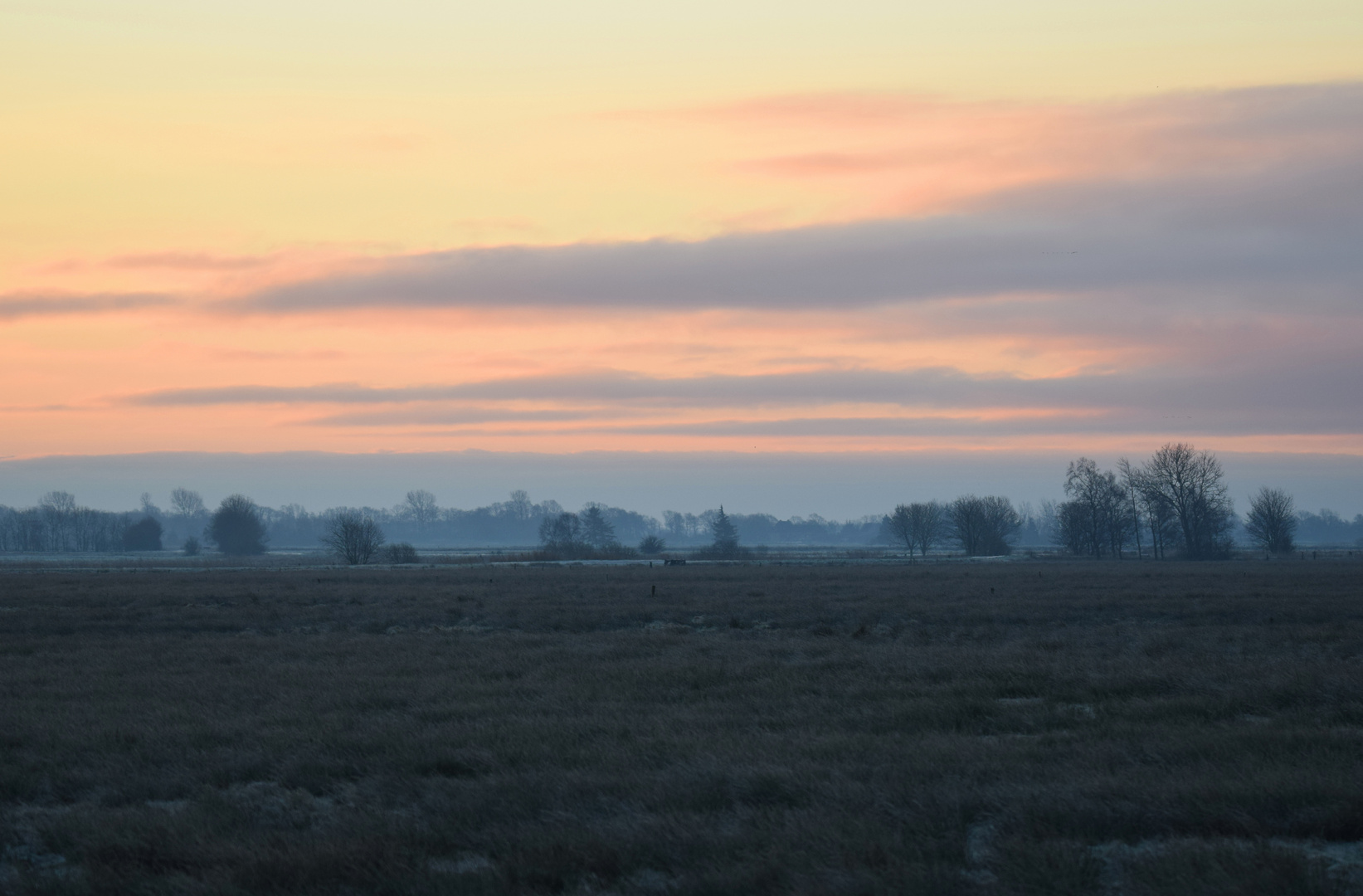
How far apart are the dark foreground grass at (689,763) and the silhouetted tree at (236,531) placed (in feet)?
504

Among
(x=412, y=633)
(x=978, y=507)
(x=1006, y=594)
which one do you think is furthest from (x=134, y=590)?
(x=978, y=507)

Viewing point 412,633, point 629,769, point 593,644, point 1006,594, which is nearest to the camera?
point 629,769

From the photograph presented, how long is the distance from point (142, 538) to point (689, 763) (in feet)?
699

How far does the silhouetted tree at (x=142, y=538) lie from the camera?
7707 inches

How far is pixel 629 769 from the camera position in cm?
1058

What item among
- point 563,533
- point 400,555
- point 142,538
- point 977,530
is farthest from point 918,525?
point 142,538

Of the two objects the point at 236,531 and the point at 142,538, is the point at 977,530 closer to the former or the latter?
the point at 236,531

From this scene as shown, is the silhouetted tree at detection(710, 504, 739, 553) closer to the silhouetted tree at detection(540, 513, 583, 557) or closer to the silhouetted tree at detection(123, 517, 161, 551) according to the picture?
the silhouetted tree at detection(540, 513, 583, 557)

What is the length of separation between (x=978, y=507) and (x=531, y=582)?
326ft

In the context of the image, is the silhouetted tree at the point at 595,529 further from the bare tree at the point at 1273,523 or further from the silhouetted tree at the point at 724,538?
the bare tree at the point at 1273,523

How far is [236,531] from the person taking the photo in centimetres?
17000

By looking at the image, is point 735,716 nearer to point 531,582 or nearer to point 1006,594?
point 1006,594

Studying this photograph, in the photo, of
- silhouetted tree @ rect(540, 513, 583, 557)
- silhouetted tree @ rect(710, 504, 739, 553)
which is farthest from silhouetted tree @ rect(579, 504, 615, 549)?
silhouetted tree @ rect(710, 504, 739, 553)

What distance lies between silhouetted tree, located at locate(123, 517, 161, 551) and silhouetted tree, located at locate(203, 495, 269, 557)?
1267 inches
